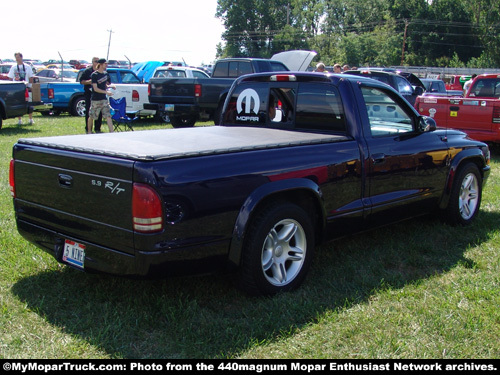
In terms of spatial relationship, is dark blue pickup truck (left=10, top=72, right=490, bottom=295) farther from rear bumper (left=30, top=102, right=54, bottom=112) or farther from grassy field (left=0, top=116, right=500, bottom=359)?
rear bumper (left=30, top=102, right=54, bottom=112)

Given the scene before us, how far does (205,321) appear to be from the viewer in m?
3.38

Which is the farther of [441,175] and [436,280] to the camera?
[441,175]

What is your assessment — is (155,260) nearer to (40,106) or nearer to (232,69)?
(232,69)

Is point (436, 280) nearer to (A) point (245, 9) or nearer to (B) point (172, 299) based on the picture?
(B) point (172, 299)

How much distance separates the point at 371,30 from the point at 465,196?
88.5 meters

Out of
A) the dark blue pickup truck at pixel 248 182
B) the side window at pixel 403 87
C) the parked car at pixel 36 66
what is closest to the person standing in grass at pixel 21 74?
the side window at pixel 403 87

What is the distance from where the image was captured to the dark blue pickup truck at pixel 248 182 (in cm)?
313

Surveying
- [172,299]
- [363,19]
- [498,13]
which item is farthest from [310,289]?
[363,19]

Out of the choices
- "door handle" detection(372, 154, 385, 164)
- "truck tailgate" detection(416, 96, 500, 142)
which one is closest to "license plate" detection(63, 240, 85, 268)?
"door handle" detection(372, 154, 385, 164)

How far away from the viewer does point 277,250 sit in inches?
148

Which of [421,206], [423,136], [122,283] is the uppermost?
[423,136]

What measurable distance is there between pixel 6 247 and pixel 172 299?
6.48 ft

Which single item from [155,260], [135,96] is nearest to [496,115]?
[155,260]
